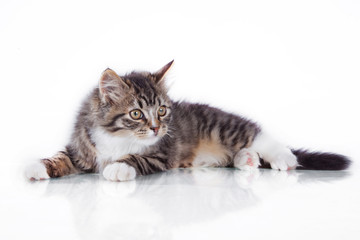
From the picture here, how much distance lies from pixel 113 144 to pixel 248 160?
85cm

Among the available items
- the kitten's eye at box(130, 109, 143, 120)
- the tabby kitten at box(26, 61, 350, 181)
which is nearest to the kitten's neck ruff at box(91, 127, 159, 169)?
the tabby kitten at box(26, 61, 350, 181)

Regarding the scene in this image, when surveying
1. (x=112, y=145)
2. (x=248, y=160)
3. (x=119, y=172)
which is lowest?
(x=119, y=172)

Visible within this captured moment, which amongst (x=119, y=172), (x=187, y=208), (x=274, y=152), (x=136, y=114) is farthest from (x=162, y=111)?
(x=187, y=208)

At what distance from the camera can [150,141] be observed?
7.52ft

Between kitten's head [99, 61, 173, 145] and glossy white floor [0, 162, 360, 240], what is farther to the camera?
kitten's head [99, 61, 173, 145]

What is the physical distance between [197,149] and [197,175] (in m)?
0.35

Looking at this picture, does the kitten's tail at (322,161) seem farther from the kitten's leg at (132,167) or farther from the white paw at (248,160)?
the kitten's leg at (132,167)

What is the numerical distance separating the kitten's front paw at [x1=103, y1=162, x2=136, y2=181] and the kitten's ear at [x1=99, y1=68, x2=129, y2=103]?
37 centimetres

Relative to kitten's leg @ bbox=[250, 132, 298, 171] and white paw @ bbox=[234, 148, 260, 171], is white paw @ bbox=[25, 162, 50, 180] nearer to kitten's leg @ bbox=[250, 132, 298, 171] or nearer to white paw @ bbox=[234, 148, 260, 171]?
white paw @ bbox=[234, 148, 260, 171]

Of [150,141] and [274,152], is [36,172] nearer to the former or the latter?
[150,141]

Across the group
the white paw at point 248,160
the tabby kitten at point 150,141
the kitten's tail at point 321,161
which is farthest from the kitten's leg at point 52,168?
the kitten's tail at point 321,161

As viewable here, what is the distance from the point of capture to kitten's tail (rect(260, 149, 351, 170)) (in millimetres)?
2447

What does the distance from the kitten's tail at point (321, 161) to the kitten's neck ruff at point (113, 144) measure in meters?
0.92

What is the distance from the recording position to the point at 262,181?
2139 mm
